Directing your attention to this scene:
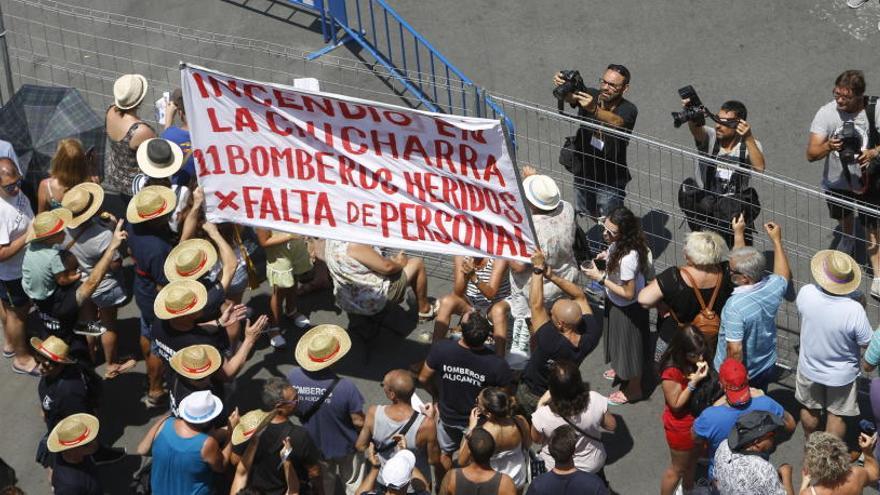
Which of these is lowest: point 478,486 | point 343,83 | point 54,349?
point 478,486

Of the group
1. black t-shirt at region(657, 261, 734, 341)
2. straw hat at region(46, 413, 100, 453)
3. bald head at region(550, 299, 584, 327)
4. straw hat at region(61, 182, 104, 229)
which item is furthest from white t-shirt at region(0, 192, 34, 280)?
black t-shirt at region(657, 261, 734, 341)

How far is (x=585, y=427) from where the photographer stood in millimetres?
9680

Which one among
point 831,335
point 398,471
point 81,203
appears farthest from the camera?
point 81,203

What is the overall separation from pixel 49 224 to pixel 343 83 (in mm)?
4757

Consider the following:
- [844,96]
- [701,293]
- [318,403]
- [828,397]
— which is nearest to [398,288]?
[318,403]

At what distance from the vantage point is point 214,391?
10312mm

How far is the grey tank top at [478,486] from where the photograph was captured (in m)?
9.03

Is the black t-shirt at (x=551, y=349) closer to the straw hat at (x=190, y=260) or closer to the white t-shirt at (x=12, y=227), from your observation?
the straw hat at (x=190, y=260)

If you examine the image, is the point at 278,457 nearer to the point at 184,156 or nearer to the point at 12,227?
the point at 184,156

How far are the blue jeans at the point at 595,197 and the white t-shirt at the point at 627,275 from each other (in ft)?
4.84

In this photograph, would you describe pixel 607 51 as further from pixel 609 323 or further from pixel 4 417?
pixel 4 417

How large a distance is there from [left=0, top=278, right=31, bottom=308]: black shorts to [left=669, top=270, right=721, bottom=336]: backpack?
561cm

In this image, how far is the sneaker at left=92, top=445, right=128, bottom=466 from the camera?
438 inches

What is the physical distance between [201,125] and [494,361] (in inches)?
110
